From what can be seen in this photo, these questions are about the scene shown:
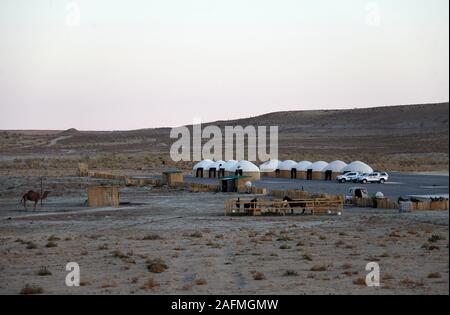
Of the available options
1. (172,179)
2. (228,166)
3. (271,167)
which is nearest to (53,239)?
(172,179)

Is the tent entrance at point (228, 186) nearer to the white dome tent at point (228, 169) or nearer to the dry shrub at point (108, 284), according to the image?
the white dome tent at point (228, 169)

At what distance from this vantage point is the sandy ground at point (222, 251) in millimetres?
17781

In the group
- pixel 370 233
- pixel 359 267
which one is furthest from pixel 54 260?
pixel 370 233

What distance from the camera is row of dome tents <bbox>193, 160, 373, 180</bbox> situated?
80.5 m

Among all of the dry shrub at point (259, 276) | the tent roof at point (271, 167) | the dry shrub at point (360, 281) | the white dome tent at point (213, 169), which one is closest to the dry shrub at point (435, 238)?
the dry shrub at point (360, 281)

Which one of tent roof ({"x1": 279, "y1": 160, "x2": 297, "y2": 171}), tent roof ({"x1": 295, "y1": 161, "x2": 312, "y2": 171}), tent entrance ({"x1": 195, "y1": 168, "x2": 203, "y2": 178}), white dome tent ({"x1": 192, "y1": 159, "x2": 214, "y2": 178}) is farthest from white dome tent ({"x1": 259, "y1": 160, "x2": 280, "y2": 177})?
tent entrance ({"x1": 195, "y1": 168, "x2": 203, "y2": 178})

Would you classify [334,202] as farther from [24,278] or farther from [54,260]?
[24,278]

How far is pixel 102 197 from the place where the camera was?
1853 inches

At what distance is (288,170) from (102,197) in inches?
1764

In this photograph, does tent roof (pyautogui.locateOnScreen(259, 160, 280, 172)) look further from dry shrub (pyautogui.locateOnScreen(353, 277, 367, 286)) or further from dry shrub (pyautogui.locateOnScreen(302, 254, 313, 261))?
dry shrub (pyautogui.locateOnScreen(353, 277, 367, 286))

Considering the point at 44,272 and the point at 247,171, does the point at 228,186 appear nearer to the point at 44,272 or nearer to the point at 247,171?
the point at 247,171

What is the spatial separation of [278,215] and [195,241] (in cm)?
1243
